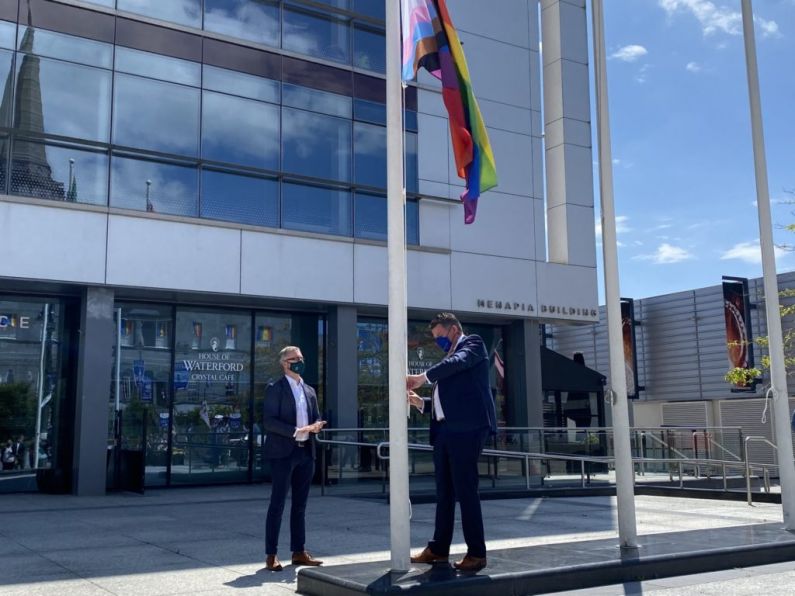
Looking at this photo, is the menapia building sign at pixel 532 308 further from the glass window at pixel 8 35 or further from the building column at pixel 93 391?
the glass window at pixel 8 35

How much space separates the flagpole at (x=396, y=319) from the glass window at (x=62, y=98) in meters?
11.1

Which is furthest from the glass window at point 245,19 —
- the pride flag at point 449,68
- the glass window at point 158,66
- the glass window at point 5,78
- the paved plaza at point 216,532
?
the pride flag at point 449,68

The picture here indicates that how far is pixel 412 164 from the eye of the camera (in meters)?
20.8

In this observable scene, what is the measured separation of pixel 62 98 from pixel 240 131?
363 cm

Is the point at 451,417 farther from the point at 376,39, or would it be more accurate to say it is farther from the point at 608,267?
the point at 376,39

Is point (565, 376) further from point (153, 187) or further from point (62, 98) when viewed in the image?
point (62, 98)

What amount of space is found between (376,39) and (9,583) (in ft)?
53.7

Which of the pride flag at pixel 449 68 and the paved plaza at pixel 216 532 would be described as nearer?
the paved plaza at pixel 216 532

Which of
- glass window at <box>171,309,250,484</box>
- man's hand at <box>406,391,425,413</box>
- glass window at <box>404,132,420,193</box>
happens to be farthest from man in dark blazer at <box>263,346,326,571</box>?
glass window at <box>404,132,420,193</box>

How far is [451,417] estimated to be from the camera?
23.0ft

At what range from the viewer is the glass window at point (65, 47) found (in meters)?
16.4

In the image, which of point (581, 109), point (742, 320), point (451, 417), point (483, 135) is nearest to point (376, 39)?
point (581, 109)

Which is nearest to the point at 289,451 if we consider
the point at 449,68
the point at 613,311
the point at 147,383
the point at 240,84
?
the point at 613,311

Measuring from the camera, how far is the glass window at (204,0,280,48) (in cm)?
1847
